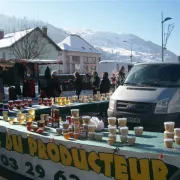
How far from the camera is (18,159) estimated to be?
5250 mm

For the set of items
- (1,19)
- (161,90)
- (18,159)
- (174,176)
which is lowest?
(18,159)

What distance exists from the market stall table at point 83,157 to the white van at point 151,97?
2.25 metres

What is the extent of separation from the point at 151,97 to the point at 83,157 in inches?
134

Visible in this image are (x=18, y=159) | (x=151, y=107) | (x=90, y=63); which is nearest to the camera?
(x=18, y=159)

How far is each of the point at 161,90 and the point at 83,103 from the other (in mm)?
2645

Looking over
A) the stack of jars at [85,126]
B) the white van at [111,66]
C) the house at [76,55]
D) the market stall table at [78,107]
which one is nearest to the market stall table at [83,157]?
the stack of jars at [85,126]

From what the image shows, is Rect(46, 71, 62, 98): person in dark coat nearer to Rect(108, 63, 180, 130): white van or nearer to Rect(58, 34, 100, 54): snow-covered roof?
Rect(108, 63, 180, 130): white van

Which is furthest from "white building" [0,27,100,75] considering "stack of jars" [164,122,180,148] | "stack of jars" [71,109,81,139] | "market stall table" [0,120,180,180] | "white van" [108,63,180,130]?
"stack of jars" [164,122,180,148]

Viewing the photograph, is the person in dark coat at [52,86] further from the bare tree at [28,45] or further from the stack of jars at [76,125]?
the bare tree at [28,45]

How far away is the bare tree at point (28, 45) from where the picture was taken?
40344 millimetres

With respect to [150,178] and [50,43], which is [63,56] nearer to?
[50,43]

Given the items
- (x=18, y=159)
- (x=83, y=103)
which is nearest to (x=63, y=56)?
(x=83, y=103)

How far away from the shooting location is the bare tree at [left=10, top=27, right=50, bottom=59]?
4034 cm

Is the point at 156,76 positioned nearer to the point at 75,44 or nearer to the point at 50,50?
the point at 50,50
